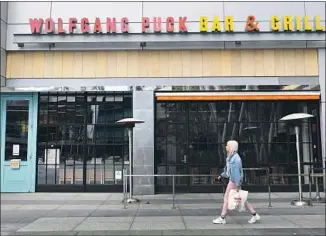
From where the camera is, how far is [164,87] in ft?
47.7

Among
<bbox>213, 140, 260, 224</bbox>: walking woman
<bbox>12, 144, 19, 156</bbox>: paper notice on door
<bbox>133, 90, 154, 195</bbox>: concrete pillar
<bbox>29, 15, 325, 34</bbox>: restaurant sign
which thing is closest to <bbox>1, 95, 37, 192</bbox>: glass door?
<bbox>12, 144, 19, 156</bbox>: paper notice on door

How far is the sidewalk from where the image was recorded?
816cm

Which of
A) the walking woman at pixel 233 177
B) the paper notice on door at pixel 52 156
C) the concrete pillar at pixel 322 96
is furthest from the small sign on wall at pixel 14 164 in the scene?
the concrete pillar at pixel 322 96

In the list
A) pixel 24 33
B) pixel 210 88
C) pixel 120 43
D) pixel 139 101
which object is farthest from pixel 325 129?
pixel 24 33

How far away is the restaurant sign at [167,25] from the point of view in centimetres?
1430

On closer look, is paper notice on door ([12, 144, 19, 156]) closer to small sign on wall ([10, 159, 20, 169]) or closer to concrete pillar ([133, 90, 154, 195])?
small sign on wall ([10, 159, 20, 169])

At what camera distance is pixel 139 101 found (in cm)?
1449

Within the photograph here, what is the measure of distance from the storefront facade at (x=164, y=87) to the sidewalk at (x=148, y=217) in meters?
1.41

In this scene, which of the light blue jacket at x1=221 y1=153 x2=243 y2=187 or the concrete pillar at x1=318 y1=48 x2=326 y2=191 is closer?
the light blue jacket at x1=221 y1=153 x2=243 y2=187

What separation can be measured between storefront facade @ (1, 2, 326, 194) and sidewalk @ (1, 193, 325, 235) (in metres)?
1.41

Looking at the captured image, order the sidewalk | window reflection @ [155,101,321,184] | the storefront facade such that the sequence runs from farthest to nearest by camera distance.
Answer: window reflection @ [155,101,321,184], the storefront facade, the sidewalk

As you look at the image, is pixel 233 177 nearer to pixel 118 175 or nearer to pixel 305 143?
pixel 118 175

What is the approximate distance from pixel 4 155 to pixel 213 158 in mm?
7332

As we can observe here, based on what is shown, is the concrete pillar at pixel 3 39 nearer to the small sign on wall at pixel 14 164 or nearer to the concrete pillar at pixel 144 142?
the small sign on wall at pixel 14 164
